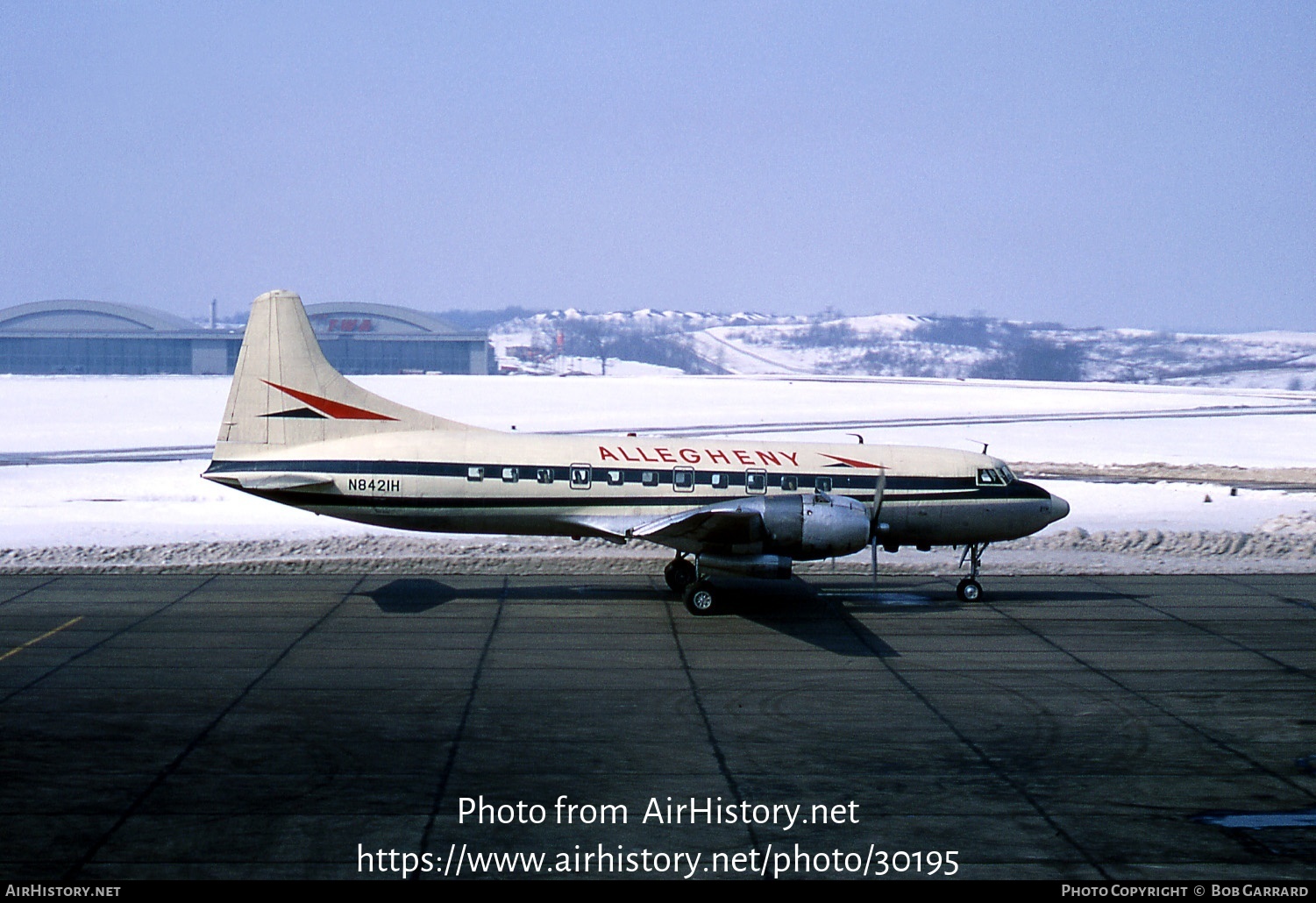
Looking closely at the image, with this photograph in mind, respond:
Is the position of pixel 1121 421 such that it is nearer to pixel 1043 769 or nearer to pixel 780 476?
pixel 780 476

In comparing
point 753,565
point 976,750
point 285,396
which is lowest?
point 976,750

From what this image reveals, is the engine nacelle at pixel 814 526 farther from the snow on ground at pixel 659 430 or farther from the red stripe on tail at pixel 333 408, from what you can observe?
the snow on ground at pixel 659 430

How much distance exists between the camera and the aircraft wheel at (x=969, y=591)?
30.6 m

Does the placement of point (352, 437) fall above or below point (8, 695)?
above

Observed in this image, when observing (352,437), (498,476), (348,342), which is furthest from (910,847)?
(348,342)

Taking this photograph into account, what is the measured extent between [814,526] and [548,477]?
6619 millimetres

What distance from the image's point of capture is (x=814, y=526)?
27.1 m

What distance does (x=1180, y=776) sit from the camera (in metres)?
17.5

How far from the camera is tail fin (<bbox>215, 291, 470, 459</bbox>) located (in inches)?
1178

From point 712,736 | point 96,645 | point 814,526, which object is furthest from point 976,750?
point 96,645

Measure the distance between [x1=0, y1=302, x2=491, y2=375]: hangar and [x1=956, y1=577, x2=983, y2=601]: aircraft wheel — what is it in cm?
Result: 15324

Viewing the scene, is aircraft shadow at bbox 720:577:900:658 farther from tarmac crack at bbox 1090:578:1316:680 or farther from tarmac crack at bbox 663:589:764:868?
tarmac crack at bbox 1090:578:1316:680

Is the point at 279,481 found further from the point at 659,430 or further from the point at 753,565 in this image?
the point at 659,430

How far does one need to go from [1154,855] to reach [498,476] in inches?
722
